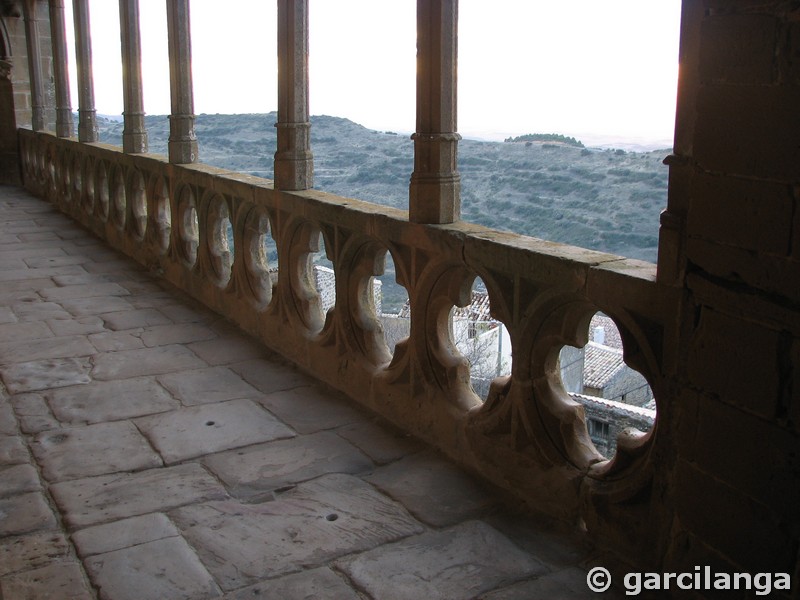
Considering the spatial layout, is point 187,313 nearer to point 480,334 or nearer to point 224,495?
A: point 224,495

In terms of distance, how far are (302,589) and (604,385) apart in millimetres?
5913

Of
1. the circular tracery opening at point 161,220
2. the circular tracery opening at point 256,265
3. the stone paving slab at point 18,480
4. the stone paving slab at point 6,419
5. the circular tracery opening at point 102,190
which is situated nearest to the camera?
the stone paving slab at point 18,480

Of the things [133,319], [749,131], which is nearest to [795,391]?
[749,131]

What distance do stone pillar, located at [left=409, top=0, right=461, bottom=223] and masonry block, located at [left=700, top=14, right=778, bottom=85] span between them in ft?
4.82

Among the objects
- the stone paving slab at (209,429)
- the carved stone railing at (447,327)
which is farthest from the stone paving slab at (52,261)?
the stone paving slab at (209,429)

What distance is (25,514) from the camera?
292cm

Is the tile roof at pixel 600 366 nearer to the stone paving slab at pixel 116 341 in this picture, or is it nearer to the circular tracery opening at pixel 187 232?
the circular tracery opening at pixel 187 232

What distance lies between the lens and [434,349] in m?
3.45

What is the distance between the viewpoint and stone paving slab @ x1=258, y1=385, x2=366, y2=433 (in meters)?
3.80

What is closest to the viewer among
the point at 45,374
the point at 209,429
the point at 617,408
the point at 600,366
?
the point at 209,429

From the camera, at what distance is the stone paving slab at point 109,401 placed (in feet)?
12.8

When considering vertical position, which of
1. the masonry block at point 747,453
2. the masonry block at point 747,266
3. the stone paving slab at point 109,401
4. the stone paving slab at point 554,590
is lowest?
the stone paving slab at point 109,401

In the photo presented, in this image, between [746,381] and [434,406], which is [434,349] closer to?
[434,406]

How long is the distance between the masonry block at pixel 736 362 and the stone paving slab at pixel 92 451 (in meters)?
2.12
